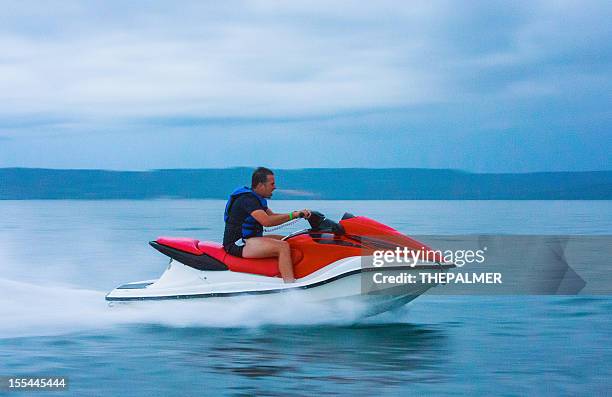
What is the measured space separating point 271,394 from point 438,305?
4.64 metres

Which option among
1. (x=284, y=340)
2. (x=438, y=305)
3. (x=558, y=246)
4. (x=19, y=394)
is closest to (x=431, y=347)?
(x=284, y=340)

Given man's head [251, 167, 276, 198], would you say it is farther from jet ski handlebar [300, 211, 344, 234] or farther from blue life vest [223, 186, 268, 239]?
jet ski handlebar [300, 211, 344, 234]

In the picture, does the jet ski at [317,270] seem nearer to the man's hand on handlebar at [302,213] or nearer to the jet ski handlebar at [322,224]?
the jet ski handlebar at [322,224]

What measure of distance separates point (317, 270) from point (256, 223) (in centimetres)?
76

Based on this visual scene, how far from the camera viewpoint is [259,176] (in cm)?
772

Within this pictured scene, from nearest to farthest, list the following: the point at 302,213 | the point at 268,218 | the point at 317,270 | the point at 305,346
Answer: the point at 305,346 < the point at 302,213 < the point at 268,218 < the point at 317,270

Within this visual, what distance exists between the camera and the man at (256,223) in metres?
7.65

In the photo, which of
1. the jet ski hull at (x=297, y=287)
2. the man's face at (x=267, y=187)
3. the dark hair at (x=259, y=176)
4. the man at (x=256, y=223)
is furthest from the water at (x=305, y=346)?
the dark hair at (x=259, y=176)

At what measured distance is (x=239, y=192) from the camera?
7719 millimetres

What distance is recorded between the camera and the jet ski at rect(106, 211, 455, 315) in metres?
7.57

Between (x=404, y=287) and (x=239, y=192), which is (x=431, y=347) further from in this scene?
(x=239, y=192)

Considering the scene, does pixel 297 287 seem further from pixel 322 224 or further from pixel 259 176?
pixel 259 176

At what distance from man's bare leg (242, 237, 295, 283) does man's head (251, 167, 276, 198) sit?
1.49ft

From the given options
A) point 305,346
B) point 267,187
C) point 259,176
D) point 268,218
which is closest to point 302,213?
point 268,218
